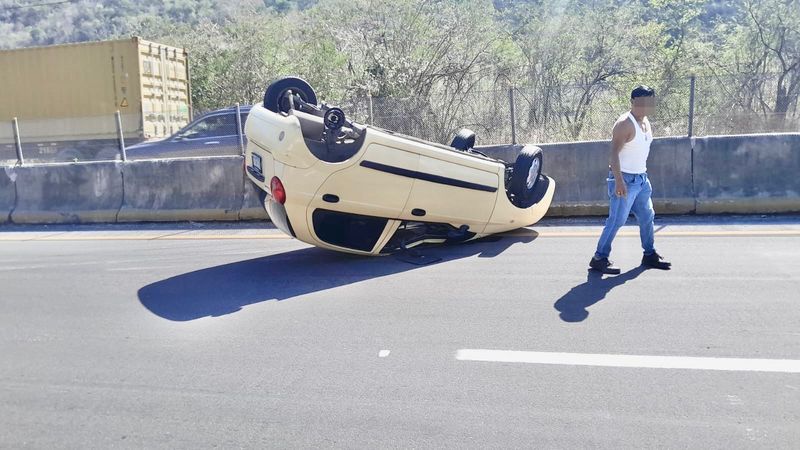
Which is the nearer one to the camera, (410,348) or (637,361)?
(637,361)

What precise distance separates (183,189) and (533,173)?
5.71 m

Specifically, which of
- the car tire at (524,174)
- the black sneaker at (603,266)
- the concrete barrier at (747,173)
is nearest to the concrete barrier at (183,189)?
the car tire at (524,174)

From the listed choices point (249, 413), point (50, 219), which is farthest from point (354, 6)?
point (249, 413)

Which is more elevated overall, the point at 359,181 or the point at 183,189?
the point at 359,181

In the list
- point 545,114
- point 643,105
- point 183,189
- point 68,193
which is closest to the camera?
point 643,105

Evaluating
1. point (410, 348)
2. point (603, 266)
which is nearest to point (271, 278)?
point (410, 348)

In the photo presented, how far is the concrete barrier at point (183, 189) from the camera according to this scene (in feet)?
37.1

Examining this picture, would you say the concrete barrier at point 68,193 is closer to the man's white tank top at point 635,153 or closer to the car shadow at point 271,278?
the car shadow at point 271,278

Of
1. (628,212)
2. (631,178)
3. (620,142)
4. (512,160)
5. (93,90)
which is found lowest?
(628,212)

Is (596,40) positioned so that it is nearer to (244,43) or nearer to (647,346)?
(244,43)

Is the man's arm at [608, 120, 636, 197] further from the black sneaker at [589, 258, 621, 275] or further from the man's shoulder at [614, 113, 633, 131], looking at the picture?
the black sneaker at [589, 258, 621, 275]

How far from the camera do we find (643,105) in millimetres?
6793

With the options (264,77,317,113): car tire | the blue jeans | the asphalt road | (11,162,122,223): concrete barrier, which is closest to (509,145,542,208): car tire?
the asphalt road

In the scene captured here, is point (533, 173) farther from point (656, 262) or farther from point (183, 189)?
point (183, 189)
